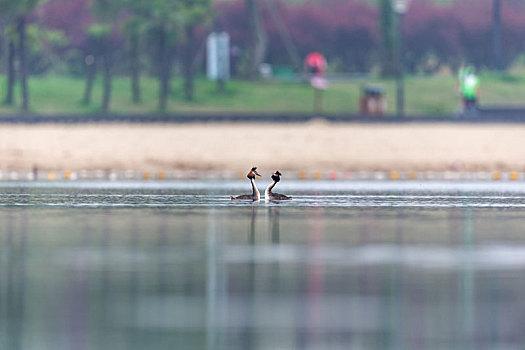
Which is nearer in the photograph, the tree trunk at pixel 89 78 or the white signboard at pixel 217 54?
the tree trunk at pixel 89 78

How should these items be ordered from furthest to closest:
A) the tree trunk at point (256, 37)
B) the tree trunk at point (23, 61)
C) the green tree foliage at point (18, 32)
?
1. the tree trunk at point (256, 37)
2. the green tree foliage at point (18, 32)
3. the tree trunk at point (23, 61)

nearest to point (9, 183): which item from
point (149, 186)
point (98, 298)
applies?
point (149, 186)

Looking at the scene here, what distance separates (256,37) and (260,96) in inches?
394

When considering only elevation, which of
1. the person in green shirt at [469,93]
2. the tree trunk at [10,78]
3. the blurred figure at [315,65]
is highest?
the blurred figure at [315,65]

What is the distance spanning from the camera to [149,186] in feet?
102

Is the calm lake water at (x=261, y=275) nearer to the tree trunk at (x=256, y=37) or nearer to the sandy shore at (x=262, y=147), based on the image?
the sandy shore at (x=262, y=147)

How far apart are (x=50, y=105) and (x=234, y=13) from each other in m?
20.1

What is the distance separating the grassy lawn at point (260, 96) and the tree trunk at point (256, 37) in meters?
3.46

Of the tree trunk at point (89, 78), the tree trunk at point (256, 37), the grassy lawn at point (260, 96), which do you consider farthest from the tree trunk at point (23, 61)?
the tree trunk at point (256, 37)

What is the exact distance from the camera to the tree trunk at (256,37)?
71.9m

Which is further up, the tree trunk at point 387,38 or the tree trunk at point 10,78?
the tree trunk at point 387,38

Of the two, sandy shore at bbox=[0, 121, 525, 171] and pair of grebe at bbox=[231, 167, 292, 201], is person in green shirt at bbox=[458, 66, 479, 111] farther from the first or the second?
pair of grebe at bbox=[231, 167, 292, 201]

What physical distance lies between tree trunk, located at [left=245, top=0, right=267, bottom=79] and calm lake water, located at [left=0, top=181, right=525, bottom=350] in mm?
47330

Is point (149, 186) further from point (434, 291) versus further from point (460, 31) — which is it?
point (460, 31)
